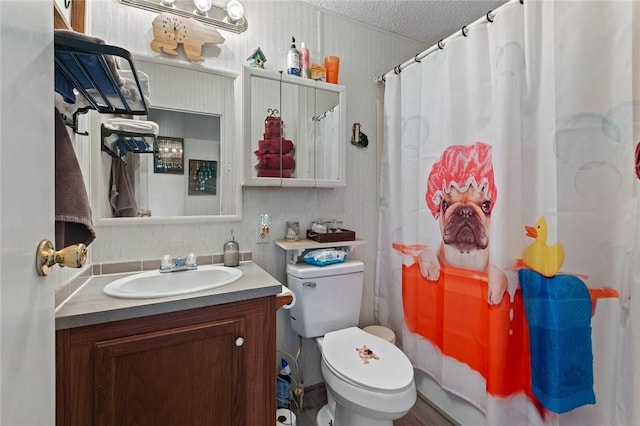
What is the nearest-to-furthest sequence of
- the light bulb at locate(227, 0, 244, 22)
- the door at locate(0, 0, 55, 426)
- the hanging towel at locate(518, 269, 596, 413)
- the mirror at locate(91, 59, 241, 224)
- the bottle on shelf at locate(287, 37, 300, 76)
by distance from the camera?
the door at locate(0, 0, 55, 426) → the hanging towel at locate(518, 269, 596, 413) → the mirror at locate(91, 59, 241, 224) → the light bulb at locate(227, 0, 244, 22) → the bottle on shelf at locate(287, 37, 300, 76)

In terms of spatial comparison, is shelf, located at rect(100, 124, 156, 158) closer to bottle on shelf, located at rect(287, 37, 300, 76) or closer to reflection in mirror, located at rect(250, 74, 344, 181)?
reflection in mirror, located at rect(250, 74, 344, 181)

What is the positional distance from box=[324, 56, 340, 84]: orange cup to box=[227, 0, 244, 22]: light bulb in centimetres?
54

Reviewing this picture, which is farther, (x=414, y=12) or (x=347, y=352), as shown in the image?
(x=414, y=12)

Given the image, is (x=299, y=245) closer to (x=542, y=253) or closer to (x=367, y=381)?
(x=367, y=381)

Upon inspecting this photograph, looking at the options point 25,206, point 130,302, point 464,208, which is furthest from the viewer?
point 464,208

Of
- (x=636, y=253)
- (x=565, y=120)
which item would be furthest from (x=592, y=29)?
(x=636, y=253)

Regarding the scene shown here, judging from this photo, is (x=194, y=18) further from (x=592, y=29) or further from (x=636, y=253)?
(x=636, y=253)

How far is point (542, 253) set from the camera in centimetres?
111

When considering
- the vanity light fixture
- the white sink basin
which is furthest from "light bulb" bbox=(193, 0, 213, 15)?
the white sink basin

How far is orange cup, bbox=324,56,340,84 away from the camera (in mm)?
1751

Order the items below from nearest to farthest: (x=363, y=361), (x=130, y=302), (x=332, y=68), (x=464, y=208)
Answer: (x=130, y=302), (x=363, y=361), (x=464, y=208), (x=332, y=68)

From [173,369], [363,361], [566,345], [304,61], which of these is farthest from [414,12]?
[173,369]

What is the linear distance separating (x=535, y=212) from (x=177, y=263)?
156 cm

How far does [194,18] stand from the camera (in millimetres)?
1463
